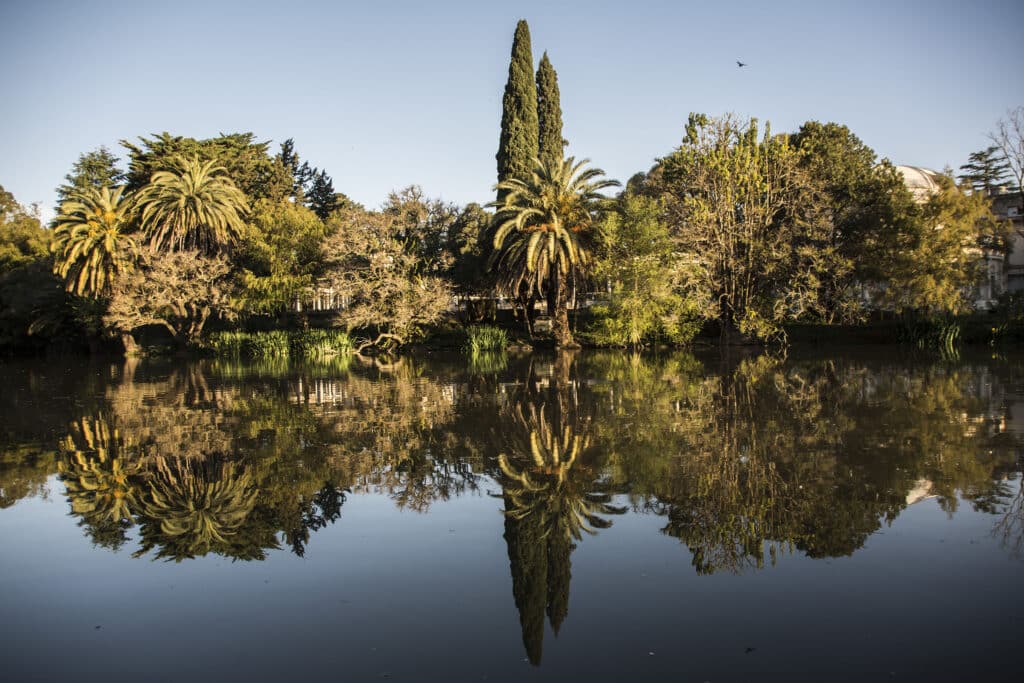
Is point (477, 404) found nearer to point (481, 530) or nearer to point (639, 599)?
point (481, 530)

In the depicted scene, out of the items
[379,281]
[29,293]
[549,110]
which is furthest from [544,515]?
[29,293]

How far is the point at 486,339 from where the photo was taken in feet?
115

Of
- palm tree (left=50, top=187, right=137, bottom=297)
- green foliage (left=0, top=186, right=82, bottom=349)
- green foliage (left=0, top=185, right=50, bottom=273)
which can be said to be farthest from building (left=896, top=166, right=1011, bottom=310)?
green foliage (left=0, top=185, right=50, bottom=273)

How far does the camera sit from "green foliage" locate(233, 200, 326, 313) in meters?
37.4

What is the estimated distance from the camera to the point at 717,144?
3039cm

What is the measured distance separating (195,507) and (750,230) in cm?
2654

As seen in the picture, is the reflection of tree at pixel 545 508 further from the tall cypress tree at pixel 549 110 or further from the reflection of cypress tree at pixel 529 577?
the tall cypress tree at pixel 549 110

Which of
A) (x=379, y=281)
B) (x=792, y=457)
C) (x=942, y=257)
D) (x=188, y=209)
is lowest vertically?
(x=792, y=457)

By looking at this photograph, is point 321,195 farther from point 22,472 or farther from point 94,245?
point 22,472

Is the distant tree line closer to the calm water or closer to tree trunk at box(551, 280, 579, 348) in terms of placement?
tree trunk at box(551, 280, 579, 348)

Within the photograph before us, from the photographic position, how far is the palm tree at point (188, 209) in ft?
118

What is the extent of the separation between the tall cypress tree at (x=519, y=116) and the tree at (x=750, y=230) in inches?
299

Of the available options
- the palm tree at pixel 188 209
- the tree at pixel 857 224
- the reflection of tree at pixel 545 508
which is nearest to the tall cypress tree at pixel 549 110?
the tree at pixel 857 224

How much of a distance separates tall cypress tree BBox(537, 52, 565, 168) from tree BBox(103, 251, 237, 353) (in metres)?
16.7
